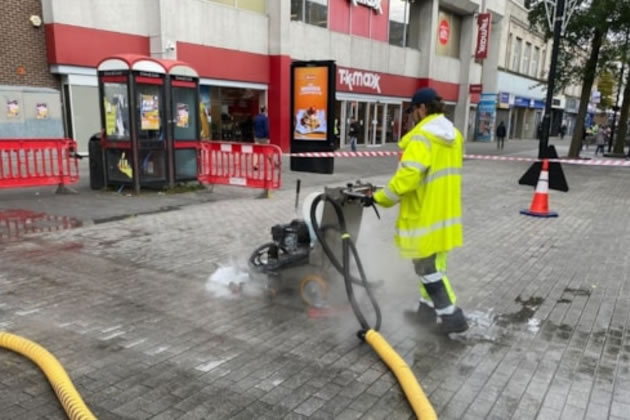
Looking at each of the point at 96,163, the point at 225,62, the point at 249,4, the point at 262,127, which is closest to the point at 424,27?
the point at 249,4

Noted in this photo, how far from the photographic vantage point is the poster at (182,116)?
10148 mm

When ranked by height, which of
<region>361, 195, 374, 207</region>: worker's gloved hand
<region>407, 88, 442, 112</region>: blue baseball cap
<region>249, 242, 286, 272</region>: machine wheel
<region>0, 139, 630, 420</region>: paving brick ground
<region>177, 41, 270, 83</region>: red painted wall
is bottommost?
<region>0, 139, 630, 420</region>: paving brick ground

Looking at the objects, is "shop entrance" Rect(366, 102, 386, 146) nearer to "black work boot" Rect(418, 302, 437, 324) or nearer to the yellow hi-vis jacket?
"black work boot" Rect(418, 302, 437, 324)

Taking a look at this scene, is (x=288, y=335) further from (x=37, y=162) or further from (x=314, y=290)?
(x=37, y=162)

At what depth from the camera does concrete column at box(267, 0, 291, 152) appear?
753 inches

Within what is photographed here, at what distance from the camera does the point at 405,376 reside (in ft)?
10.6

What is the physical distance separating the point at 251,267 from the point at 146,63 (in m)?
6.05

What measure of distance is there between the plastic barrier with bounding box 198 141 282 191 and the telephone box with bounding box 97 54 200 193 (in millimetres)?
485

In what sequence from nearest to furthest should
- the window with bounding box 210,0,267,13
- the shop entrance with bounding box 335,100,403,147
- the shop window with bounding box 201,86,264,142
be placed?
the window with bounding box 210,0,267,13, the shop window with bounding box 201,86,264,142, the shop entrance with bounding box 335,100,403,147

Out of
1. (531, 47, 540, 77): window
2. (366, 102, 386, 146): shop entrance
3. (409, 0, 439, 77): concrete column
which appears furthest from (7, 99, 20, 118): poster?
(531, 47, 540, 77): window

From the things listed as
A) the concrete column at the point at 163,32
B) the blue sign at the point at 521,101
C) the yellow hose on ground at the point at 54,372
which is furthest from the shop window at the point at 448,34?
the yellow hose on ground at the point at 54,372

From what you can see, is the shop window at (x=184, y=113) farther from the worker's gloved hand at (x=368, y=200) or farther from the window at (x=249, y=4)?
the window at (x=249, y=4)

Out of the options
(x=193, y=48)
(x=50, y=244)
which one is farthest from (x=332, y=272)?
(x=193, y=48)

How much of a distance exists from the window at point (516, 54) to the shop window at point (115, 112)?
116 feet
